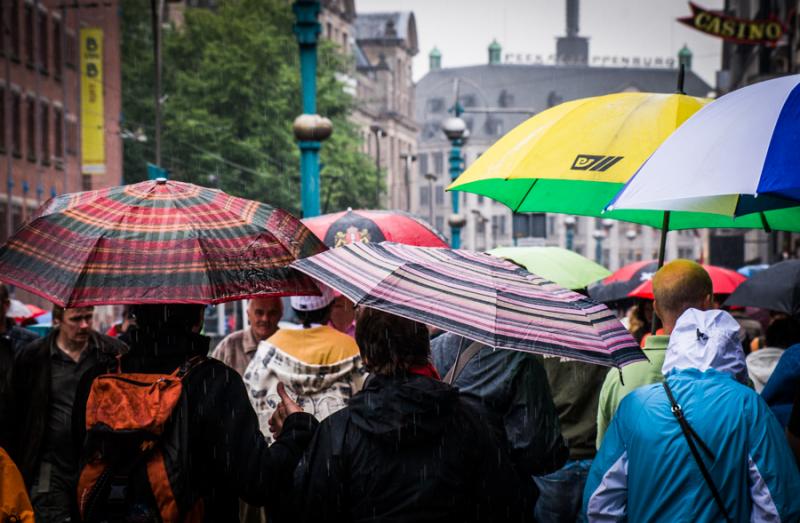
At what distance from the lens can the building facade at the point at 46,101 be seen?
42312 millimetres

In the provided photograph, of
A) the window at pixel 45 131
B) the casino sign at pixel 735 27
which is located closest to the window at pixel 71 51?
the window at pixel 45 131

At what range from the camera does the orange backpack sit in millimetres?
4348

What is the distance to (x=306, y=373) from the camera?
19.7ft

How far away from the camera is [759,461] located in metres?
4.58

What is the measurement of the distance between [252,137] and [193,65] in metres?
4.88

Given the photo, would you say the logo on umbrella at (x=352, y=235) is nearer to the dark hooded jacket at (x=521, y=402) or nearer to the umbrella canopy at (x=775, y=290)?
the umbrella canopy at (x=775, y=290)

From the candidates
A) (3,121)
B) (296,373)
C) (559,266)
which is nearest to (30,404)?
(296,373)

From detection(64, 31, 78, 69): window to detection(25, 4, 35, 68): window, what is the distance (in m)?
3.50

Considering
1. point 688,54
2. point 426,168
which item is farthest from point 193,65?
point 688,54

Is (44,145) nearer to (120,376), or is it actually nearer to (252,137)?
(252,137)

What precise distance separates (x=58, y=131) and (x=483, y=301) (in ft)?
150

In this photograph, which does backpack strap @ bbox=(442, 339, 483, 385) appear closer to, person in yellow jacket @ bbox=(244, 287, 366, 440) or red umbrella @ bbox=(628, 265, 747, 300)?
person in yellow jacket @ bbox=(244, 287, 366, 440)

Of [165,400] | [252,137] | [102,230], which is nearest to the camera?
[165,400]

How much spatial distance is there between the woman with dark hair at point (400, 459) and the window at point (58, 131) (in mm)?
45207
